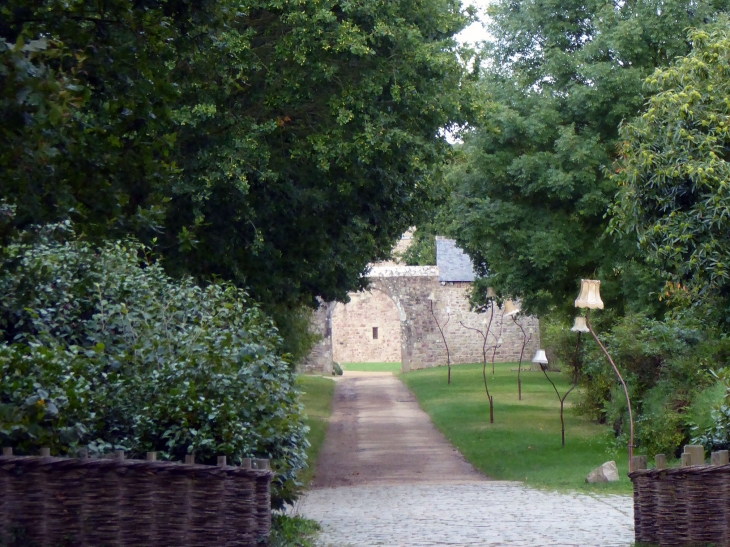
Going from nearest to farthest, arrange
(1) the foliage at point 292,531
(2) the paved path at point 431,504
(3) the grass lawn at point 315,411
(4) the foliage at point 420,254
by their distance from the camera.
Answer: (1) the foliage at point 292,531 → (2) the paved path at point 431,504 → (3) the grass lawn at point 315,411 → (4) the foliage at point 420,254

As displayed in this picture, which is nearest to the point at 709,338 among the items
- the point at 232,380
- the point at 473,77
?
the point at 473,77

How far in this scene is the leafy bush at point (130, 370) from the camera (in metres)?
6.56

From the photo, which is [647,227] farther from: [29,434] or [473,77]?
[29,434]

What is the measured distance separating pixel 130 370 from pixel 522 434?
13.5 m

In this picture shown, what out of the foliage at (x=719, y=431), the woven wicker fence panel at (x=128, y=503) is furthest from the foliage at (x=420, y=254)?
the woven wicker fence panel at (x=128, y=503)

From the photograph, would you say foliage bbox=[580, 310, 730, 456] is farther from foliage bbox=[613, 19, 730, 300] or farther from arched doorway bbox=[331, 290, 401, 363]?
arched doorway bbox=[331, 290, 401, 363]

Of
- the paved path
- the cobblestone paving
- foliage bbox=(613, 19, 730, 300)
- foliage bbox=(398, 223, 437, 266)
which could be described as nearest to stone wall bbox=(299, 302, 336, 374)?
foliage bbox=(398, 223, 437, 266)

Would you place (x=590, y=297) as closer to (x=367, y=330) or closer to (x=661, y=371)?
(x=661, y=371)

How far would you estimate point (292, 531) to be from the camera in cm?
899

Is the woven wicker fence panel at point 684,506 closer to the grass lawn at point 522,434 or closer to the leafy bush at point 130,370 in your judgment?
the leafy bush at point 130,370

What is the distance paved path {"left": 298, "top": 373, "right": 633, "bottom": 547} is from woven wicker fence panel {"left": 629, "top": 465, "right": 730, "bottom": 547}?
648mm

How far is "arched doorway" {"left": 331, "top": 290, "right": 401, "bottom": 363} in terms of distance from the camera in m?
58.8

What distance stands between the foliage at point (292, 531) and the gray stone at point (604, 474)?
522cm

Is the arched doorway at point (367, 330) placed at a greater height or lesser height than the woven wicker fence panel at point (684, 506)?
greater
